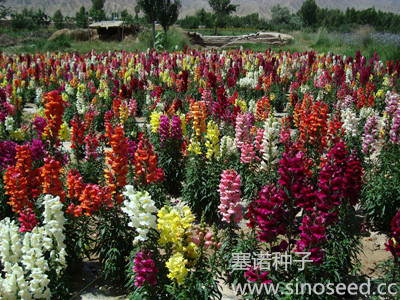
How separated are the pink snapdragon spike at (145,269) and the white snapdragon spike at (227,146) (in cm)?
261

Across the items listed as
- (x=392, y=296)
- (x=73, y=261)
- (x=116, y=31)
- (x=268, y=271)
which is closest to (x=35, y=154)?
(x=73, y=261)

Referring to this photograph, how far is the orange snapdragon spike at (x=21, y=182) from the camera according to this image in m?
4.49

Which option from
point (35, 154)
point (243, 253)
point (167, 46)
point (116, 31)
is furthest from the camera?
point (116, 31)

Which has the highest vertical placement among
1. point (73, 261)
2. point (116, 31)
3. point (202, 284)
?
point (116, 31)

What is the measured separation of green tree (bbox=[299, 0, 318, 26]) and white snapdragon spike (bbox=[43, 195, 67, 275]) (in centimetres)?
8455

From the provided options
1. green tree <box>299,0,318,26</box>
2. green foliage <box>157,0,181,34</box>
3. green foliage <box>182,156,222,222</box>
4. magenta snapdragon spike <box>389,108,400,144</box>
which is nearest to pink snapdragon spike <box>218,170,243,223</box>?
green foliage <box>182,156,222,222</box>

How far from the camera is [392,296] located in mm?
3486

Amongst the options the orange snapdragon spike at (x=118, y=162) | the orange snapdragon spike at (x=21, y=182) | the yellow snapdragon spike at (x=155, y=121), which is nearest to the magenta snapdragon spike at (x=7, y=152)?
the orange snapdragon spike at (x=21, y=182)

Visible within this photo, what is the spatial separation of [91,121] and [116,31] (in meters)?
30.0

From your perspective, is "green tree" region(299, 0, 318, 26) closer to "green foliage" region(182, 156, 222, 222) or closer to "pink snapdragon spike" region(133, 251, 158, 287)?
"green foliage" region(182, 156, 222, 222)

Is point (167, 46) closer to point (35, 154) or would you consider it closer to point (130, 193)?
point (35, 154)

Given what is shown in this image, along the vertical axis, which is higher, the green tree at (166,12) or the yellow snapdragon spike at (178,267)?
the green tree at (166,12)

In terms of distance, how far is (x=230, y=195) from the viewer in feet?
12.8

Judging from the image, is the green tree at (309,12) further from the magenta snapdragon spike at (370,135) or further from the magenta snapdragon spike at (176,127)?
the magenta snapdragon spike at (176,127)
